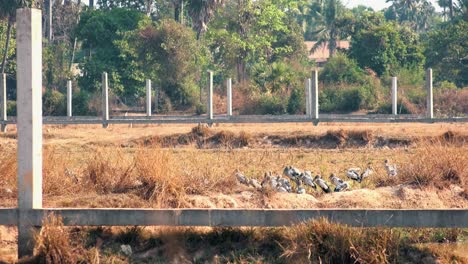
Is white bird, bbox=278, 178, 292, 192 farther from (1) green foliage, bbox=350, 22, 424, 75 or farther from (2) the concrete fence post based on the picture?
(1) green foliage, bbox=350, 22, 424, 75

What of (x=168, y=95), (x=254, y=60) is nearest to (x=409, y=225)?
(x=168, y=95)

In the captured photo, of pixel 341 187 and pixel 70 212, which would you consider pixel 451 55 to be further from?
pixel 70 212

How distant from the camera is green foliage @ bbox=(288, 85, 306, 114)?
120 feet

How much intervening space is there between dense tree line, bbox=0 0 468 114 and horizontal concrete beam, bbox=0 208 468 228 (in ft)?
84.2

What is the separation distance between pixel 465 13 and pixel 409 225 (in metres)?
44.5

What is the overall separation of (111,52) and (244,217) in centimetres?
3746

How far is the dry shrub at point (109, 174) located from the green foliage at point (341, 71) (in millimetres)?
29530

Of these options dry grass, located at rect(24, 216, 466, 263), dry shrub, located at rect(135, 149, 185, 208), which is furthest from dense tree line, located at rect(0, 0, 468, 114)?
dry grass, located at rect(24, 216, 466, 263)

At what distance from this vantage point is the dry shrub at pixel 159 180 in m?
11.9

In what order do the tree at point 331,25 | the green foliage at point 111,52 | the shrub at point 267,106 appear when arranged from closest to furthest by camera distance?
the shrub at point 267,106 < the green foliage at point 111,52 < the tree at point 331,25

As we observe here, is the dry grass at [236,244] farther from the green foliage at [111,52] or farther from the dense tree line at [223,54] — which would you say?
the green foliage at [111,52]

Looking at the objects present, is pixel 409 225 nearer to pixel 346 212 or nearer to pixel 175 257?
pixel 346 212

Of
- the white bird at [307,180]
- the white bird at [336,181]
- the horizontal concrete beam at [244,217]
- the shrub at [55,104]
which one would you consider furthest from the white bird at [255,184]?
the shrub at [55,104]

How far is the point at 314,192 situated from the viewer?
13219 millimetres
